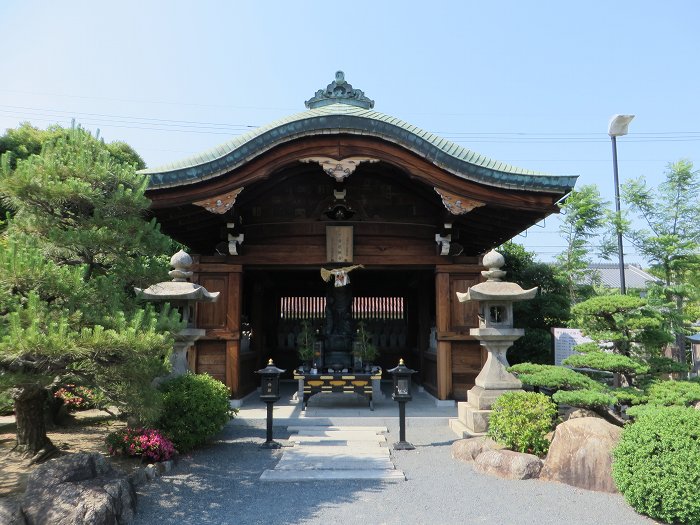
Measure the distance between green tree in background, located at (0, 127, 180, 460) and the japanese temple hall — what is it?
136 inches

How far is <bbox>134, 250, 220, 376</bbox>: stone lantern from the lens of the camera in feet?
26.7

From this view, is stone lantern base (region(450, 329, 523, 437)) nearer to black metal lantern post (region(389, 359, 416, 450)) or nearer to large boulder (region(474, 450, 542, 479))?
black metal lantern post (region(389, 359, 416, 450))

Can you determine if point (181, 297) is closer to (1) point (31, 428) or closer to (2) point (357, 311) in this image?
(1) point (31, 428)

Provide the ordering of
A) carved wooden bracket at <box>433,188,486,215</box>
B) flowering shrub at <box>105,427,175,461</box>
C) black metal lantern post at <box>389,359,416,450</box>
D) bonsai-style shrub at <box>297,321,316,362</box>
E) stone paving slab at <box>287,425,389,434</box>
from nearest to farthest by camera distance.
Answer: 1. flowering shrub at <box>105,427,175,461</box>
2. black metal lantern post at <box>389,359,416,450</box>
3. stone paving slab at <box>287,425,389,434</box>
4. carved wooden bracket at <box>433,188,486,215</box>
5. bonsai-style shrub at <box>297,321,316,362</box>

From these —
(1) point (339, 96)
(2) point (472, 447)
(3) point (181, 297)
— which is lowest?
(2) point (472, 447)

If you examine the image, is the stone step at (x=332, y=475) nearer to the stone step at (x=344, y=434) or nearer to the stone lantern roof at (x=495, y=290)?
the stone step at (x=344, y=434)

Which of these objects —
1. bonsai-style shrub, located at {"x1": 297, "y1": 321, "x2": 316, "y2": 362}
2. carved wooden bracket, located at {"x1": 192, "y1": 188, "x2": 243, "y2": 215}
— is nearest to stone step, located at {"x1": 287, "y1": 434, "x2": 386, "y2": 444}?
bonsai-style shrub, located at {"x1": 297, "y1": 321, "x2": 316, "y2": 362}

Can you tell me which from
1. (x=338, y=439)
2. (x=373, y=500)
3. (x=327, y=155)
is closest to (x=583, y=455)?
(x=373, y=500)

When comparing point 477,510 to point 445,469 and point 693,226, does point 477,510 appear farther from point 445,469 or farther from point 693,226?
point 693,226

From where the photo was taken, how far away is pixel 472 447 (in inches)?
285

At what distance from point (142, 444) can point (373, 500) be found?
10.7ft

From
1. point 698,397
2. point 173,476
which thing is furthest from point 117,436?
point 698,397

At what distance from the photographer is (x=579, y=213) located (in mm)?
13773

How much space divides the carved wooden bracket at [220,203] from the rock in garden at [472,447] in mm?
6193
